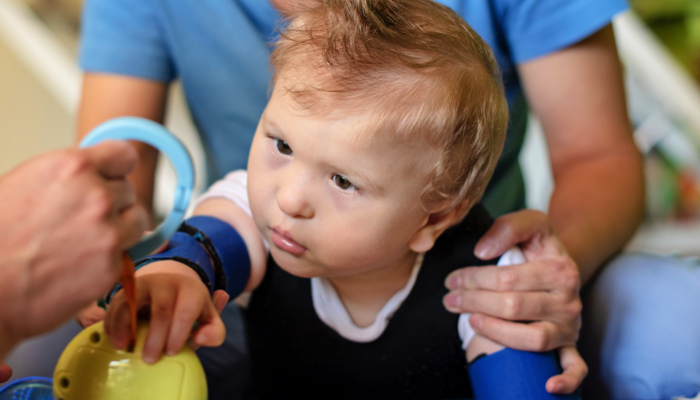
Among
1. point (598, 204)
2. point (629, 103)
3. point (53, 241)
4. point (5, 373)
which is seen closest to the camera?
point (53, 241)

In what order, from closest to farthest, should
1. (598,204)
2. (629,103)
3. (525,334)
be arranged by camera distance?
(525,334) < (598,204) < (629,103)

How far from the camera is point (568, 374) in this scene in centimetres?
45

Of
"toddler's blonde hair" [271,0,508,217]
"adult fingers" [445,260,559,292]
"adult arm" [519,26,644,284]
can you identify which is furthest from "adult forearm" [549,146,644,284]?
"toddler's blonde hair" [271,0,508,217]

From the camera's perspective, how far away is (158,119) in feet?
2.41

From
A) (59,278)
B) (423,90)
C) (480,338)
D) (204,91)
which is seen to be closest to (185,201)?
(59,278)

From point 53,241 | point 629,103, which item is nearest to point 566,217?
point 53,241

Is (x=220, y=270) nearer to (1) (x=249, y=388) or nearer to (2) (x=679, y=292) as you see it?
(1) (x=249, y=388)

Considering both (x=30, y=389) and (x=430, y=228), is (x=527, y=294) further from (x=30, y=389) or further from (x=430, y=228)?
(x=30, y=389)

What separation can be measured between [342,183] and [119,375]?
0.20 metres

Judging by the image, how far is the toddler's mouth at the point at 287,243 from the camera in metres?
0.42

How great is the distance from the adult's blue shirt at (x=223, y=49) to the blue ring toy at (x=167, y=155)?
0.32m

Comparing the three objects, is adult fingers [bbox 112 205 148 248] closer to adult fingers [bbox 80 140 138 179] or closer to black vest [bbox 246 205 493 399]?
adult fingers [bbox 80 140 138 179]

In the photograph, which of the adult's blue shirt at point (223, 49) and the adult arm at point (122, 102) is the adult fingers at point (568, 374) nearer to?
the adult's blue shirt at point (223, 49)

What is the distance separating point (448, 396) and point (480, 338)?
0.10 metres
